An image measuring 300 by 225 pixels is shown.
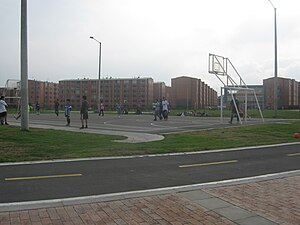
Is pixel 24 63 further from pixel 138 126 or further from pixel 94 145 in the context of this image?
pixel 138 126

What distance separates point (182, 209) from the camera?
201 inches

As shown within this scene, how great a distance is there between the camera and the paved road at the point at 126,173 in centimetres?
620

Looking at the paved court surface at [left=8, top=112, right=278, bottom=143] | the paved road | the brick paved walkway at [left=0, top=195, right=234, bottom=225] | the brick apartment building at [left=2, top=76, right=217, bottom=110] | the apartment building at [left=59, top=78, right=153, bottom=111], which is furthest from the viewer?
the apartment building at [left=59, top=78, right=153, bottom=111]

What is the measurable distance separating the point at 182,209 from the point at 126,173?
2.82 m

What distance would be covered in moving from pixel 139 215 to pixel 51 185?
2.40m

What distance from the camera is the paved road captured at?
6.20 m

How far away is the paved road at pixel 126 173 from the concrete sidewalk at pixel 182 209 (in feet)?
2.18

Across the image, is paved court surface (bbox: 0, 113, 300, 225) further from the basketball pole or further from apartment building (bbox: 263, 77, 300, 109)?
apartment building (bbox: 263, 77, 300, 109)

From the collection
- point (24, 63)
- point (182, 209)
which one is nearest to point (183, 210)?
point (182, 209)

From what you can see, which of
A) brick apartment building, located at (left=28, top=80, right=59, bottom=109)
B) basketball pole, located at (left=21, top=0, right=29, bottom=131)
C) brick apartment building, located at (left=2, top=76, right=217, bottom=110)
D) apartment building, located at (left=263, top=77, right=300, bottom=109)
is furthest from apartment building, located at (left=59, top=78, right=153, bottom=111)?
basketball pole, located at (left=21, top=0, right=29, bottom=131)

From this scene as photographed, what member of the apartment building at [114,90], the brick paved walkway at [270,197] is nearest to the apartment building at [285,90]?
the apartment building at [114,90]

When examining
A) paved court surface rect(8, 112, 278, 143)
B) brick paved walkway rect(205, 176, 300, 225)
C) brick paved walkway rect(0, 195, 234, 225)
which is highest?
paved court surface rect(8, 112, 278, 143)

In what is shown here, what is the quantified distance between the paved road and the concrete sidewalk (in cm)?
66

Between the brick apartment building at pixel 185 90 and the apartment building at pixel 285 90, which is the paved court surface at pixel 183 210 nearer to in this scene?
the brick apartment building at pixel 185 90
